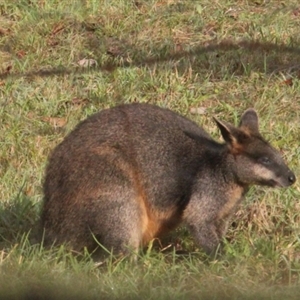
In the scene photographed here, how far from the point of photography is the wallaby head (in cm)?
674

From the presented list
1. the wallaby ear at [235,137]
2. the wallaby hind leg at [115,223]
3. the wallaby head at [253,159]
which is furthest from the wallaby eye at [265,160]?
the wallaby hind leg at [115,223]

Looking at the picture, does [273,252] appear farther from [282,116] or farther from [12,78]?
[12,78]

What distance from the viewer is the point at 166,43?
1030 cm

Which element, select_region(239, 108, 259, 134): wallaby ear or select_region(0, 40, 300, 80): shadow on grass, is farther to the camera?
select_region(0, 40, 300, 80): shadow on grass

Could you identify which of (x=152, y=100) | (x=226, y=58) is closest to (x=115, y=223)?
(x=152, y=100)

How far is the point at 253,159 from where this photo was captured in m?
6.84

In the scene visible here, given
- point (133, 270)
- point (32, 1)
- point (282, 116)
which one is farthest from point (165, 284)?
point (32, 1)

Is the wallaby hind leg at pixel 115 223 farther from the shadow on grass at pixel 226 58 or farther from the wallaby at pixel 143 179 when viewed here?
the shadow on grass at pixel 226 58

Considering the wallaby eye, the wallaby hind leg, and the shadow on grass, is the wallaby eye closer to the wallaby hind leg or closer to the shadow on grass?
the wallaby hind leg

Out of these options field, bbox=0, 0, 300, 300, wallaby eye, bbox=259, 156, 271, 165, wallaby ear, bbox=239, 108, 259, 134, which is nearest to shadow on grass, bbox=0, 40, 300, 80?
field, bbox=0, 0, 300, 300

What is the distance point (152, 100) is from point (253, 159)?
272 centimetres

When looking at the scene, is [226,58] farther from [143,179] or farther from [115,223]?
[115,223]

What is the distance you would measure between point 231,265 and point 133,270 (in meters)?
0.64

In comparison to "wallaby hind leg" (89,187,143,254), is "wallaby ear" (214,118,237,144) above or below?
above
